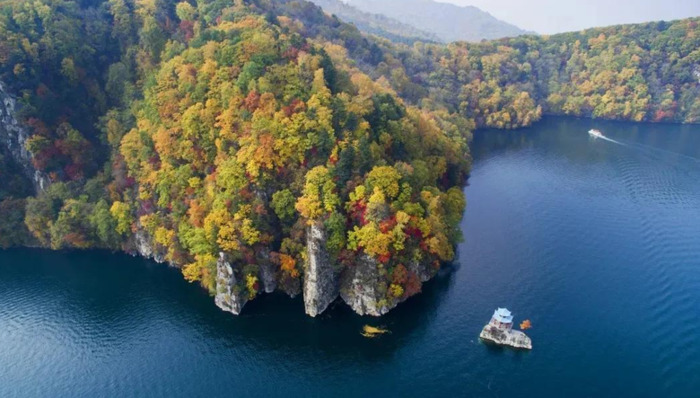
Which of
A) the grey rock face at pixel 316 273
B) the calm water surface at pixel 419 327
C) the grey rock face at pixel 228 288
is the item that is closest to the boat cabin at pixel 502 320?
the calm water surface at pixel 419 327

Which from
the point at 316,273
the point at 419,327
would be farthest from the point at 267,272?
the point at 419,327

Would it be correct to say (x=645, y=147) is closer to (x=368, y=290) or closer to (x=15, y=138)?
(x=368, y=290)

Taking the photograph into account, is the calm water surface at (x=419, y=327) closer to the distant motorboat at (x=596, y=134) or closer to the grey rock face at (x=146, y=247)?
the grey rock face at (x=146, y=247)

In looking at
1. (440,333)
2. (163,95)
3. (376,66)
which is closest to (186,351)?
(440,333)

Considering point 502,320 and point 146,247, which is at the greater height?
point 502,320

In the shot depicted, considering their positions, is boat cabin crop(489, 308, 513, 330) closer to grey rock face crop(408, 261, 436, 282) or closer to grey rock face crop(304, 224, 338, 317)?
grey rock face crop(408, 261, 436, 282)

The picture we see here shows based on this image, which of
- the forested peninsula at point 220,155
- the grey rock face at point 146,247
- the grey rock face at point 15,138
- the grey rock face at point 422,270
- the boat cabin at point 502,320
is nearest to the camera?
the boat cabin at point 502,320
